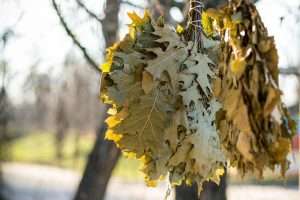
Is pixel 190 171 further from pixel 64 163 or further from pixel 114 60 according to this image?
pixel 64 163

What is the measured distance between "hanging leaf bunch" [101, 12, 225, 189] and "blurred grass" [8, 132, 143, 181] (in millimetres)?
15125

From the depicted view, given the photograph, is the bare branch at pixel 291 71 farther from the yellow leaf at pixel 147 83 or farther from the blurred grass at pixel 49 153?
the blurred grass at pixel 49 153

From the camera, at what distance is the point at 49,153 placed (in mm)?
23531

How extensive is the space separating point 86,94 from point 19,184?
3617 millimetres

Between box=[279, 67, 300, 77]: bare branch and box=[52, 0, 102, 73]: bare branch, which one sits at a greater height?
box=[279, 67, 300, 77]: bare branch

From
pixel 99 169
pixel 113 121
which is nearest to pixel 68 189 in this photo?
pixel 99 169

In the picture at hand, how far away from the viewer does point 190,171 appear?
1.90 meters

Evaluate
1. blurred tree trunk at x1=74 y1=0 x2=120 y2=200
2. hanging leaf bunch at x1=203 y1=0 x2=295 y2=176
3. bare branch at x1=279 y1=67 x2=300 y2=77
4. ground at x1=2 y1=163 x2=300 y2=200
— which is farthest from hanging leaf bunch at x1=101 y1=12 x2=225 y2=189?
ground at x1=2 y1=163 x2=300 y2=200

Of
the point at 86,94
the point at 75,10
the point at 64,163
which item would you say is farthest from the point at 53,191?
the point at 75,10

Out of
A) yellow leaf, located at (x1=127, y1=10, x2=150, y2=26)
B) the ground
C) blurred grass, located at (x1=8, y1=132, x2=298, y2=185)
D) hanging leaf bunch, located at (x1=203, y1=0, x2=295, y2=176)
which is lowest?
hanging leaf bunch, located at (x1=203, y1=0, x2=295, y2=176)

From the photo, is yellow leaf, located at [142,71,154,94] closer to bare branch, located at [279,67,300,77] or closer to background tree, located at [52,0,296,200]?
background tree, located at [52,0,296,200]

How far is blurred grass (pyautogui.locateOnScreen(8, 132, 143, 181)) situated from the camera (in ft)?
62.1

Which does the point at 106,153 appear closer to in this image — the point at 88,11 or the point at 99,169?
the point at 99,169

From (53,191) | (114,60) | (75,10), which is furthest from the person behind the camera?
(53,191)
